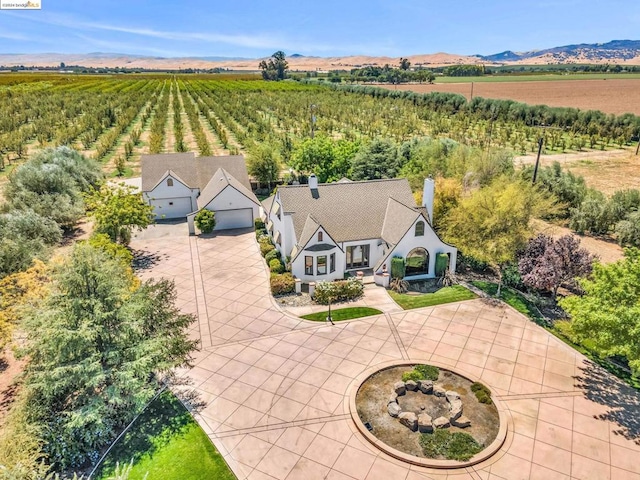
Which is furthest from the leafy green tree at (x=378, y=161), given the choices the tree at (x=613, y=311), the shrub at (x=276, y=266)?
the tree at (x=613, y=311)

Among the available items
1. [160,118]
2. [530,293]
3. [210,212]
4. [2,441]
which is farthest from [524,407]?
[160,118]

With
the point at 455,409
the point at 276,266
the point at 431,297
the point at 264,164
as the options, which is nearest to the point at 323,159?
the point at 264,164

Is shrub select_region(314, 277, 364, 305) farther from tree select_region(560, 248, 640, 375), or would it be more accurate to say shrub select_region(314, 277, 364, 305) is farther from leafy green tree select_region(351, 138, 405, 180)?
leafy green tree select_region(351, 138, 405, 180)

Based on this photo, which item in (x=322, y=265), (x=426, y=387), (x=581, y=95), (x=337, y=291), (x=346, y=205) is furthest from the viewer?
(x=581, y=95)

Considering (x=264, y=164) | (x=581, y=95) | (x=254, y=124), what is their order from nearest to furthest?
(x=264, y=164) → (x=254, y=124) → (x=581, y=95)

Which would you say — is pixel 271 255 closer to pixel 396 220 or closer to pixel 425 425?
pixel 396 220

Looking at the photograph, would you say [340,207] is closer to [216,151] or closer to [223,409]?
[223,409]

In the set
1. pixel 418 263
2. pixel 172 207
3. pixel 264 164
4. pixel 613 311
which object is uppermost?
pixel 264 164
